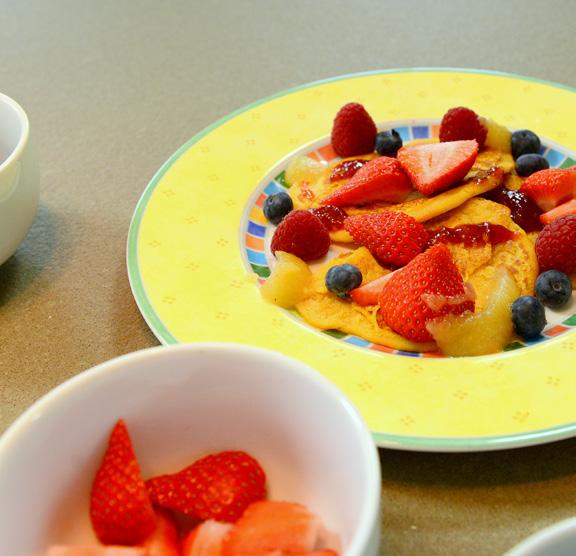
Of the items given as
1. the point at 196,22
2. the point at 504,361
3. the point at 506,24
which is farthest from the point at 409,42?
the point at 504,361

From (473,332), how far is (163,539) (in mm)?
665

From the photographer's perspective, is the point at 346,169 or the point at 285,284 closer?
the point at 285,284

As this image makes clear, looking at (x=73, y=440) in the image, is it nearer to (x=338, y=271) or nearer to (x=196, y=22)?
(x=338, y=271)

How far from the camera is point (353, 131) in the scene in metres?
1.77

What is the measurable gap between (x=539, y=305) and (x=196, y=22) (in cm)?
168

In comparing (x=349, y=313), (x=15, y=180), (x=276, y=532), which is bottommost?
(x=349, y=313)

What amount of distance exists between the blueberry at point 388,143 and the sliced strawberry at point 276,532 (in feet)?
3.65

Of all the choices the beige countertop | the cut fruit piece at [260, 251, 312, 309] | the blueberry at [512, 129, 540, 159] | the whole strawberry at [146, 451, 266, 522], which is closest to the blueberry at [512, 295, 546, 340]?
the beige countertop

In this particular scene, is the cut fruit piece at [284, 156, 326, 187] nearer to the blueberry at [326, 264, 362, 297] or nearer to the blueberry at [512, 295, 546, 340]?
the blueberry at [326, 264, 362, 297]

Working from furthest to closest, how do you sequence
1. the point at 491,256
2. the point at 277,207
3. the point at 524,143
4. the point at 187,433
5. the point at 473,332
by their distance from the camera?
the point at 524,143 < the point at 277,207 < the point at 491,256 < the point at 473,332 < the point at 187,433

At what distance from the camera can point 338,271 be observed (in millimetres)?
1424

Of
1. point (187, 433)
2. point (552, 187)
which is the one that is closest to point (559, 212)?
point (552, 187)

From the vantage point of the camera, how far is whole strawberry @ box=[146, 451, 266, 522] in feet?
2.71

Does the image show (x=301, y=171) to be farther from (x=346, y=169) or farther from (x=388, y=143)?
(x=388, y=143)
